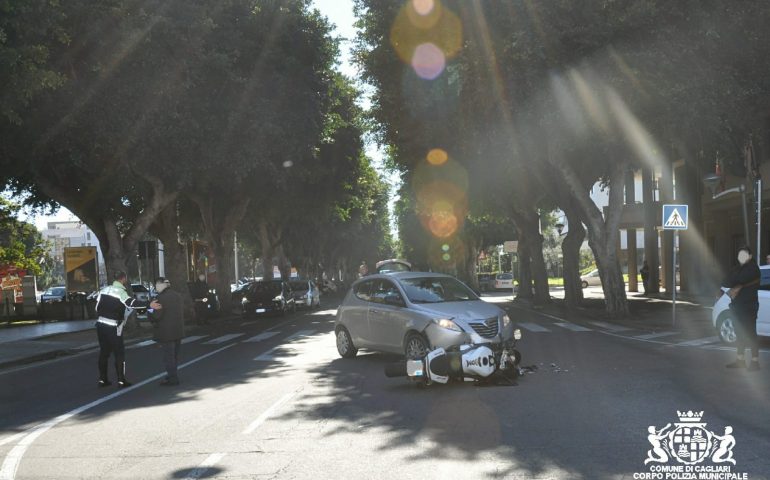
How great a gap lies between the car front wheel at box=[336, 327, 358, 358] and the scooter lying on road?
13.8 ft

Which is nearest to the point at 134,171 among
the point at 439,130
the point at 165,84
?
the point at 165,84

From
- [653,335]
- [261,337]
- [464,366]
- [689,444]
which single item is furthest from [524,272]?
[689,444]

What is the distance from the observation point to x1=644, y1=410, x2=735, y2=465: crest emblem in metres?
6.30

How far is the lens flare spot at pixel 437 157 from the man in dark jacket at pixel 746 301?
64.5 feet

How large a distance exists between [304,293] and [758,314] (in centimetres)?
2607

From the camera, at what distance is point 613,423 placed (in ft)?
25.1

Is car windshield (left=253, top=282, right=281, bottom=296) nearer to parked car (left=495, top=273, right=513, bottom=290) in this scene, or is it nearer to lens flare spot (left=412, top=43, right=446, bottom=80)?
lens flare spot (left=412, top=43, right=446, bottom=80)

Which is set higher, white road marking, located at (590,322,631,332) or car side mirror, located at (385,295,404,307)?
car side mirror, located at (385,295,404,307)

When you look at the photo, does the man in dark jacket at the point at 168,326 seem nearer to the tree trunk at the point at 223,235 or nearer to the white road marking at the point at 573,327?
the white road marking at the point at 573,327

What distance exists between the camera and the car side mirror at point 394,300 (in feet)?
42.0

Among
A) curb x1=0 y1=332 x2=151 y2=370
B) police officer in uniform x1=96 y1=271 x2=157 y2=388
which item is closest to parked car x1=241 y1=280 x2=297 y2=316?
curb x1=0 y1=332 x2=151 y2=370

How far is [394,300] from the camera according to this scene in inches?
512

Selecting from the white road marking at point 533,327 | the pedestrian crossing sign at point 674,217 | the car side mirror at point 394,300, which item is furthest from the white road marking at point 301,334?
the pedestrian crossing sign at point 674,217

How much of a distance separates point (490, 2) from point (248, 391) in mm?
13546
